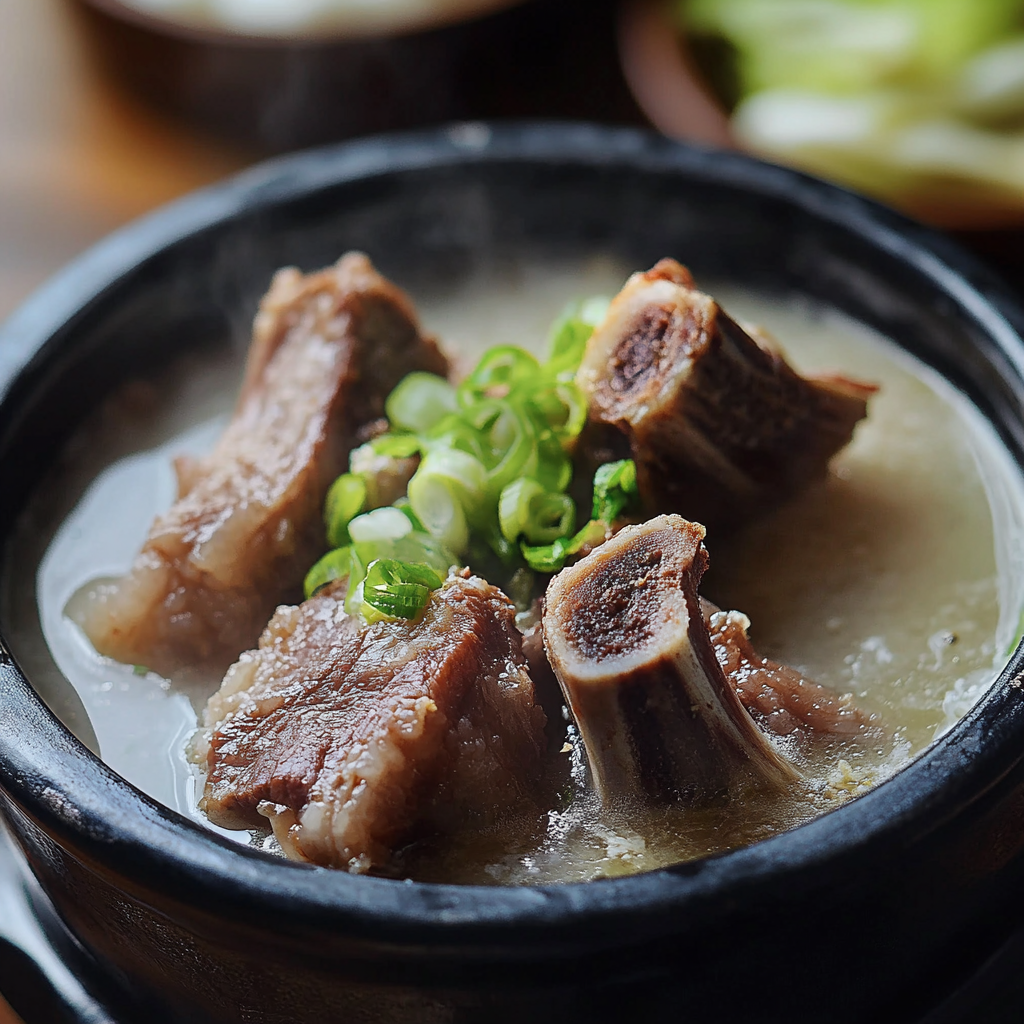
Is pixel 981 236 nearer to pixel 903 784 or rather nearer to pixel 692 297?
pixel 692 297

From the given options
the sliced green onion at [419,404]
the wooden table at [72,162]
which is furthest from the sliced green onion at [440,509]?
the wooden table at [72,162]

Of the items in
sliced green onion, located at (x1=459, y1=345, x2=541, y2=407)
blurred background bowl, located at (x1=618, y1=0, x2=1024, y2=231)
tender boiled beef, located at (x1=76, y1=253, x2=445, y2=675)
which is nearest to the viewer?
tender boiled beef, located at (x1=76, y1=253, x2=445, y2=675)

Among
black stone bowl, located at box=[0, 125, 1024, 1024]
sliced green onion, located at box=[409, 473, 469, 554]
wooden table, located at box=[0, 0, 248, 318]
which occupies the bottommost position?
black stone bowl, located at box=[0, 125, 1024, 1024]

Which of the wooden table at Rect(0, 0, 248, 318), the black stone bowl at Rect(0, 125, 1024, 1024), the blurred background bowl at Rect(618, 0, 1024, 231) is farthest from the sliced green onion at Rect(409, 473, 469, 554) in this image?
the wooden table at Rect(0, 0, 248, 318)

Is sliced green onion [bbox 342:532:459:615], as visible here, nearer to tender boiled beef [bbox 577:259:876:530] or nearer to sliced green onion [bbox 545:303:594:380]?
tender boiled beef [bbox 577:259:876:530]

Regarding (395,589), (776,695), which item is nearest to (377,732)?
(395,589)

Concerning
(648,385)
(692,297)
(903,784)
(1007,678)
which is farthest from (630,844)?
(692,297)
